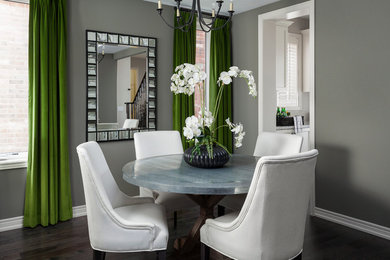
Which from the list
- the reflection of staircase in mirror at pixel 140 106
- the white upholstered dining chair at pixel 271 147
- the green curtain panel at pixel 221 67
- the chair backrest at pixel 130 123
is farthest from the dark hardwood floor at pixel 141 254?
the green curtain panel at pixel 221 67

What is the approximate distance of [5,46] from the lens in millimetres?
3385

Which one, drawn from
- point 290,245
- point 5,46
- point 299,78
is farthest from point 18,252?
point 299,78

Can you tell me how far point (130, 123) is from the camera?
410 cm

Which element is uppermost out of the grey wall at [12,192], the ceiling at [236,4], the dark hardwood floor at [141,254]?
the ceiling at [236,4]

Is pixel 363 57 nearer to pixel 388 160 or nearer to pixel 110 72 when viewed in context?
pixel 388 160

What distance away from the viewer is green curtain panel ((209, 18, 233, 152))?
185 inches

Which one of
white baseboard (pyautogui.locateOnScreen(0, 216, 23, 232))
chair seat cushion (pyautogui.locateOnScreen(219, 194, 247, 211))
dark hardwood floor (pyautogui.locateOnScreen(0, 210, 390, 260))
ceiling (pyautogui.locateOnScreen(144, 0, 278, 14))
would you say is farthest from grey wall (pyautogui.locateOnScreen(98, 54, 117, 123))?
chair seat cushion (pyautogui.locateOnScreen(219, 194, 247, 211))

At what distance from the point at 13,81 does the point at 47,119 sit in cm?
52

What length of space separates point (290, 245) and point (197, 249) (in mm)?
1156

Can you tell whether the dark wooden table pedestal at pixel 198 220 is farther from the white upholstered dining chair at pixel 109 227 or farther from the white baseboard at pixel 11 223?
the white baseboard at pixel 11 223

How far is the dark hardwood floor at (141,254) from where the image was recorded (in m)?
2.75

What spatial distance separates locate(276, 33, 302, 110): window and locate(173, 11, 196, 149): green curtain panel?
2053mm

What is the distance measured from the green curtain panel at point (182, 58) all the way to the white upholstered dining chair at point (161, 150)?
892 mm

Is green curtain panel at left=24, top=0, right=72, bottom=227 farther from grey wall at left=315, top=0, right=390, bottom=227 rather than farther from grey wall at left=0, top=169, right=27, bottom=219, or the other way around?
grey wall at left=315, top=0, right=390, bottom=227
